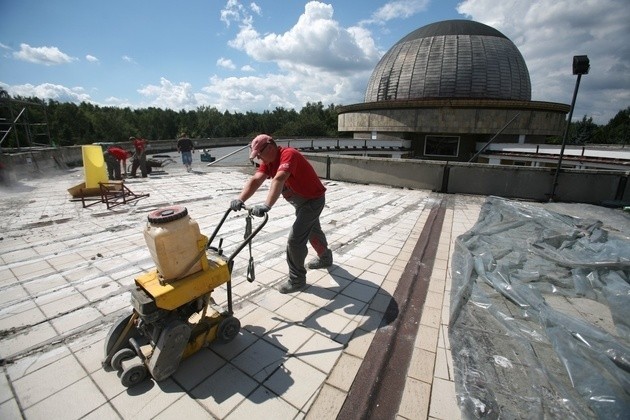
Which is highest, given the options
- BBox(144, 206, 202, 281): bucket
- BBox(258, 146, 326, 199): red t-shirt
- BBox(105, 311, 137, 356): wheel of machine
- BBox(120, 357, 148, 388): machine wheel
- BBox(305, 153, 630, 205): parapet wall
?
BBox(258, 146, 326, 199): red t-shirt

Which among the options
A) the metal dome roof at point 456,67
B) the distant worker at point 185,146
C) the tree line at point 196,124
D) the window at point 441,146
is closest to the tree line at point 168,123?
the tree line at point 196,124

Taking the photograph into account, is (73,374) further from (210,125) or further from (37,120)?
(210,125)

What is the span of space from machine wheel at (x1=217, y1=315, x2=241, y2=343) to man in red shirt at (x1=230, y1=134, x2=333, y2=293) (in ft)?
3.38

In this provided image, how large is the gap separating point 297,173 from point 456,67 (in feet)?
Answer: 98.8

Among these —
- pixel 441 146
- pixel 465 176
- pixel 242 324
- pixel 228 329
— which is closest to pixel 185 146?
pixel 465 176

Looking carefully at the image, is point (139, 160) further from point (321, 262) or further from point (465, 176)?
point (465, 176)

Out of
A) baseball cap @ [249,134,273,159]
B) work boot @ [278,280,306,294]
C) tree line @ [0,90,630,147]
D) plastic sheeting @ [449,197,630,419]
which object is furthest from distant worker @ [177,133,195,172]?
tree line @ [0,90,630,147]

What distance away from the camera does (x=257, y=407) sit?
2203 mm

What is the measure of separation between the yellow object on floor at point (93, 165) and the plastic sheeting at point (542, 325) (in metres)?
9.83

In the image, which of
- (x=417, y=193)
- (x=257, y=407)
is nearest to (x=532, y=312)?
(x=257, y=407)

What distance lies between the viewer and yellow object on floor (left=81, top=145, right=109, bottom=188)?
8.34 meters

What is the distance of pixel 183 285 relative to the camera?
2250 millimetres

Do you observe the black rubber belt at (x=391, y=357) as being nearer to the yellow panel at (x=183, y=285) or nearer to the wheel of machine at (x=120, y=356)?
the yellow panel at (x=183, y=285)

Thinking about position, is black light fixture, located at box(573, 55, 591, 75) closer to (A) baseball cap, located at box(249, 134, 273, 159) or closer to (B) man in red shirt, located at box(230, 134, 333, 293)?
(B) man in red shirt, located at box(230, 134, 333, 293)
